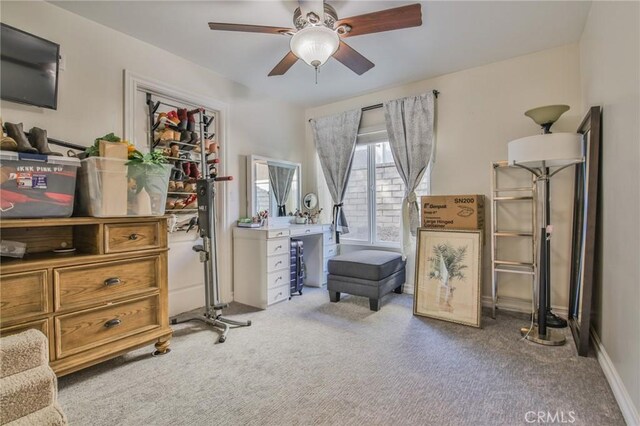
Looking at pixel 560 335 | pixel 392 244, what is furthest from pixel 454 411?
pixel 392 244

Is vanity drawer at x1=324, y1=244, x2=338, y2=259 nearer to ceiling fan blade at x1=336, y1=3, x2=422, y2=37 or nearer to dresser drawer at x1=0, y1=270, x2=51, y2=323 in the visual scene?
ceiling fan blade at x1=336, y1=3, x2=422, y2=37

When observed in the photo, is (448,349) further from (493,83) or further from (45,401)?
(493,83)

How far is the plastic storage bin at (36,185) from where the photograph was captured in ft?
5.32

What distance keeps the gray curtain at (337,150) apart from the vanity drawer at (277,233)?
3.46 feet

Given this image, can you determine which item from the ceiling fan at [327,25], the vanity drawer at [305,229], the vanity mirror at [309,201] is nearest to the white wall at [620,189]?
the ceiling fan at [327,25]

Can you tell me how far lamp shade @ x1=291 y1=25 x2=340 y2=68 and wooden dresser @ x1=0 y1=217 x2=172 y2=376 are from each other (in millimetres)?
1573

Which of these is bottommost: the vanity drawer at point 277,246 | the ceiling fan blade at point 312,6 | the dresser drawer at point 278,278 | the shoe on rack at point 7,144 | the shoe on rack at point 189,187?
the dresser drawer at point 278,278

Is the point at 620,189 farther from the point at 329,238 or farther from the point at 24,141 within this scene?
the point at 24,141

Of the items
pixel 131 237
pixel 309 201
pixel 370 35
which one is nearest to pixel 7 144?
pixel 131 237

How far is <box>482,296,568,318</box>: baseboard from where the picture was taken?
293 centimetres

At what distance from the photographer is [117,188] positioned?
1.99 meters

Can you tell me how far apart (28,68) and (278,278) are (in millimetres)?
2626

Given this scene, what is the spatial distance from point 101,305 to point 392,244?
10.2 feet

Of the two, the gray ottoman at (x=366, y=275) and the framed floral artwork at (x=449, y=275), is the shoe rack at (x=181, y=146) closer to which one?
the gray ottoman at (x=366, y=275)
